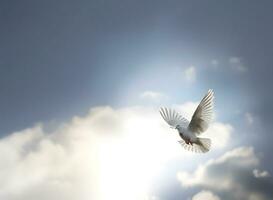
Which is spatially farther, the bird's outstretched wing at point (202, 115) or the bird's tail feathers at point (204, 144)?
the bird's tail feathers at point (204, 144)

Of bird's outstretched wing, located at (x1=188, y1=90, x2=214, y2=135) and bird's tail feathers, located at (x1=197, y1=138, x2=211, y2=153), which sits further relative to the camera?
bird's tail feathers, located at (x1=197, y1=138, x2=211, y2=153)

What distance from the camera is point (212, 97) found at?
117ft

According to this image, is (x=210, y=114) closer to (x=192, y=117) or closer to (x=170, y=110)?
(x=192, y=117)

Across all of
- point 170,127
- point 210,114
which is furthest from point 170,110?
Result: point 210,114

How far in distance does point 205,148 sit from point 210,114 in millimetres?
2430

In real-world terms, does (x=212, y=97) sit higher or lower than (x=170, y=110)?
lower

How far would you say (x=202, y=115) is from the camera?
36594 millimetres

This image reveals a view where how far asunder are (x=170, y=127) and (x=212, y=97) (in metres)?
4.83

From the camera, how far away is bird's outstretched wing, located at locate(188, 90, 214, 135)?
117 ft

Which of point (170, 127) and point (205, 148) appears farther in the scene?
point (170, 127)

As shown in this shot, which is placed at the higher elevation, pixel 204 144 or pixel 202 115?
pixel 202 115

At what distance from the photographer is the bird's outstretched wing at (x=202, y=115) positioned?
117ft

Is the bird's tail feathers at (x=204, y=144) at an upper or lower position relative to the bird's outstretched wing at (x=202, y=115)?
lower

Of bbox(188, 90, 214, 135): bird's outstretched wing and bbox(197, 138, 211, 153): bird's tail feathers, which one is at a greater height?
bbox(188, 90, 214, 135): bird's outstretched wing
